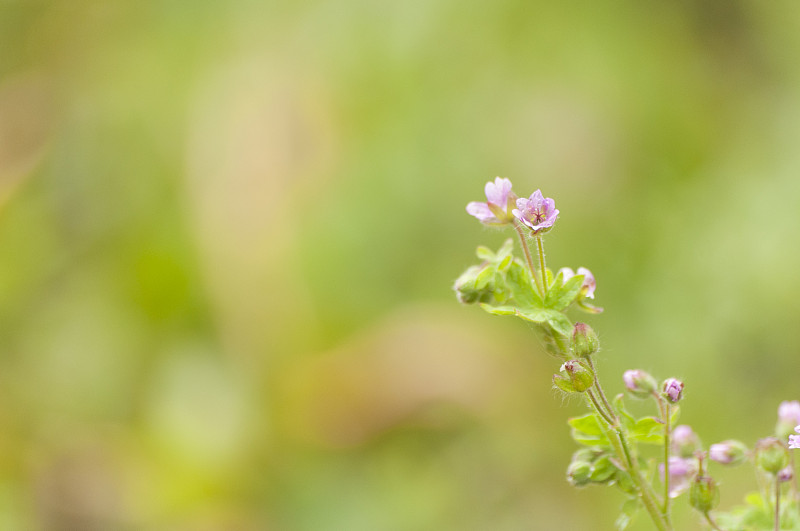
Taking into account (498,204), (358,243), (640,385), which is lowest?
(640,385)

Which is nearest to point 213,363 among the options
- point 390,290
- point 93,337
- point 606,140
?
point 93,337

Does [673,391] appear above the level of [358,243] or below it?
below

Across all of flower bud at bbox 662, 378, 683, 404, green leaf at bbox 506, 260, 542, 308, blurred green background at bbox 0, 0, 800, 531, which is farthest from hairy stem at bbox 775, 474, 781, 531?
blurred green background at bbox 0, 0, 800, 531

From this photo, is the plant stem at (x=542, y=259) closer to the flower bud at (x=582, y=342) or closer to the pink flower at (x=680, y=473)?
the flower bud at (x=582, y=342)

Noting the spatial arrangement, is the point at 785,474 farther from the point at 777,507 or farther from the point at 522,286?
the point at 522,286

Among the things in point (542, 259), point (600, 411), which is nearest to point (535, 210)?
point (542, 259)

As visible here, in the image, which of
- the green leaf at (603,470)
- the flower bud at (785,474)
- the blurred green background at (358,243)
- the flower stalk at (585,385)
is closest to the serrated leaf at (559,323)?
the flower stalk at (585,385)
